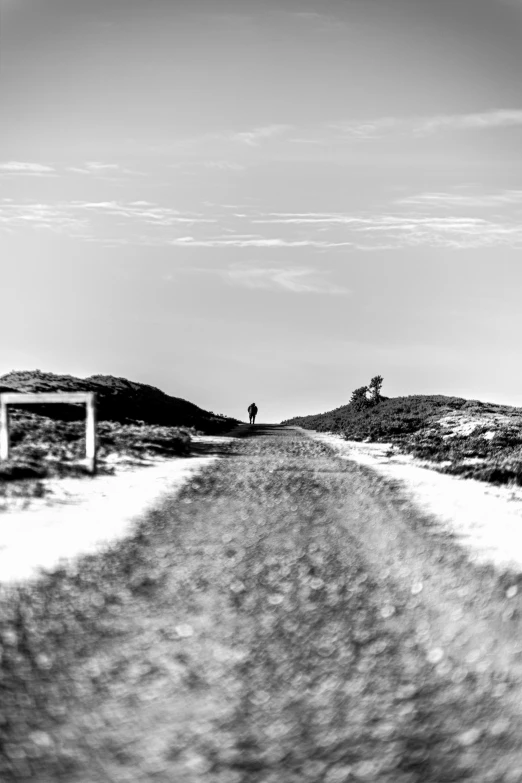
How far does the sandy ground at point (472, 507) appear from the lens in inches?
402

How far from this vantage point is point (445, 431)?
4691 centimetres

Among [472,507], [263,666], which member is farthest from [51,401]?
[263,666]

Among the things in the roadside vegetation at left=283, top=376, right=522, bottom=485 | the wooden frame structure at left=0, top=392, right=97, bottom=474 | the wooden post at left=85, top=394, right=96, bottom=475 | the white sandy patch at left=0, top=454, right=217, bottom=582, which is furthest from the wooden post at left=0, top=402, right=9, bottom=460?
the roadside vegetation at left=283, top=376, right=522, bottom=485

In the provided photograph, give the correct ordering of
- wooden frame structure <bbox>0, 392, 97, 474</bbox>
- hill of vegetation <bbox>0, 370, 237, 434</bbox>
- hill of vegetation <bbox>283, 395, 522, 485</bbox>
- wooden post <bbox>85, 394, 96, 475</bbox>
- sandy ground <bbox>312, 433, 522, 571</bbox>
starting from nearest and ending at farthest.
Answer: sandy ground <bbox>312, 433, 522, 571</bbox>
wooden post <bbox>85, 394, 96, 475</bbox>
wooden frame structure <bbox>0, 392, 97, 474</bbox>
hill of vegetation <bbox>283, 395, 522, 485</bbox>
hill of vegetation <bbox>0, 370, 237, 434</bbox>

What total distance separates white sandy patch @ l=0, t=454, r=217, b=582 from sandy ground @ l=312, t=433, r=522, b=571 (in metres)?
5.69

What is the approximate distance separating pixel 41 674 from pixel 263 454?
20.9 metres

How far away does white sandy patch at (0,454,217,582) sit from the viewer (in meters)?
9.41

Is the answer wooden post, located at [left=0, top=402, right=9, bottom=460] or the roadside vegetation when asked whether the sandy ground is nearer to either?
the roadside vegetation

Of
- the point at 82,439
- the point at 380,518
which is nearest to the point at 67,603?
the point at 380,518

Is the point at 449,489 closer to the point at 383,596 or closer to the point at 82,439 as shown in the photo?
the point at 383,596

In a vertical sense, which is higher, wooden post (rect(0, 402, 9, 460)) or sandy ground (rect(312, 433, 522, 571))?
wooden post (rect(0, 402, 9, 460))

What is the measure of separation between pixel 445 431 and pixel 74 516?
3812 centimetres

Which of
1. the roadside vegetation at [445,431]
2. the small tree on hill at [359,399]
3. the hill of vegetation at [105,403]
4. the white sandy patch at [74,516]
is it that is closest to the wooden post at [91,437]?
the white sandy patch at [74,516]

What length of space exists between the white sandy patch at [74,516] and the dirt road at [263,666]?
2.38 ft
